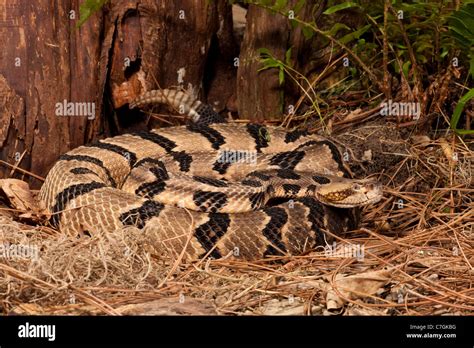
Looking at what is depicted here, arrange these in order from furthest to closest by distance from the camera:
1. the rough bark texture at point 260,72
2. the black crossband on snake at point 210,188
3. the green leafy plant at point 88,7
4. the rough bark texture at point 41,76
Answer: the rough bark texture at point 260,72, the rough bark texture at point 41,76, the green leafy plant at point 88,7, the black crossband on snake at point 210,188

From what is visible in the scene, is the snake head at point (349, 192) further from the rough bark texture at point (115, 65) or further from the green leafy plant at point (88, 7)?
the green leafy plant at point (88, 7)

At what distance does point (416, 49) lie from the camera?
527cm

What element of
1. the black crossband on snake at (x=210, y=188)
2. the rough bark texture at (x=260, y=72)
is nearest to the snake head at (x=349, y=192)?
the black crossband on snake at (x=210, y=188)

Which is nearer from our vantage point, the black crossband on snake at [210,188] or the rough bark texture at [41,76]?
the black crossband on snake at [210,188]

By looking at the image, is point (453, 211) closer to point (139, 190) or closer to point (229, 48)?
point (139, 190)

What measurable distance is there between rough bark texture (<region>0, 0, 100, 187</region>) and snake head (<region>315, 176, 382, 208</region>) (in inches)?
71.4

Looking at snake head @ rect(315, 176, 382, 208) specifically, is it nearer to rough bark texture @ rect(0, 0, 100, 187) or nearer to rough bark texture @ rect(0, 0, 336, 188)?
rough bark texture @ rect(0, 0, 336, 188)

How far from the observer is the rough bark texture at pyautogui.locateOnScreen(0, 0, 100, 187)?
4793 millimetres

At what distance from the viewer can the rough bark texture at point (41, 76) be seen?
4.79m

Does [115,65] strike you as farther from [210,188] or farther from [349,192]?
[349,192]

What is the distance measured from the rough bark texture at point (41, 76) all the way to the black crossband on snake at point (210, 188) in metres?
0.24

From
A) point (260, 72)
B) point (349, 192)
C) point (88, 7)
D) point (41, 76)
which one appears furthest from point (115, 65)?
point (349, 192)

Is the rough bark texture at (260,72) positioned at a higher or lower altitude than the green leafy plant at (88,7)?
lower

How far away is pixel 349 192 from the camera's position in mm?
4293
